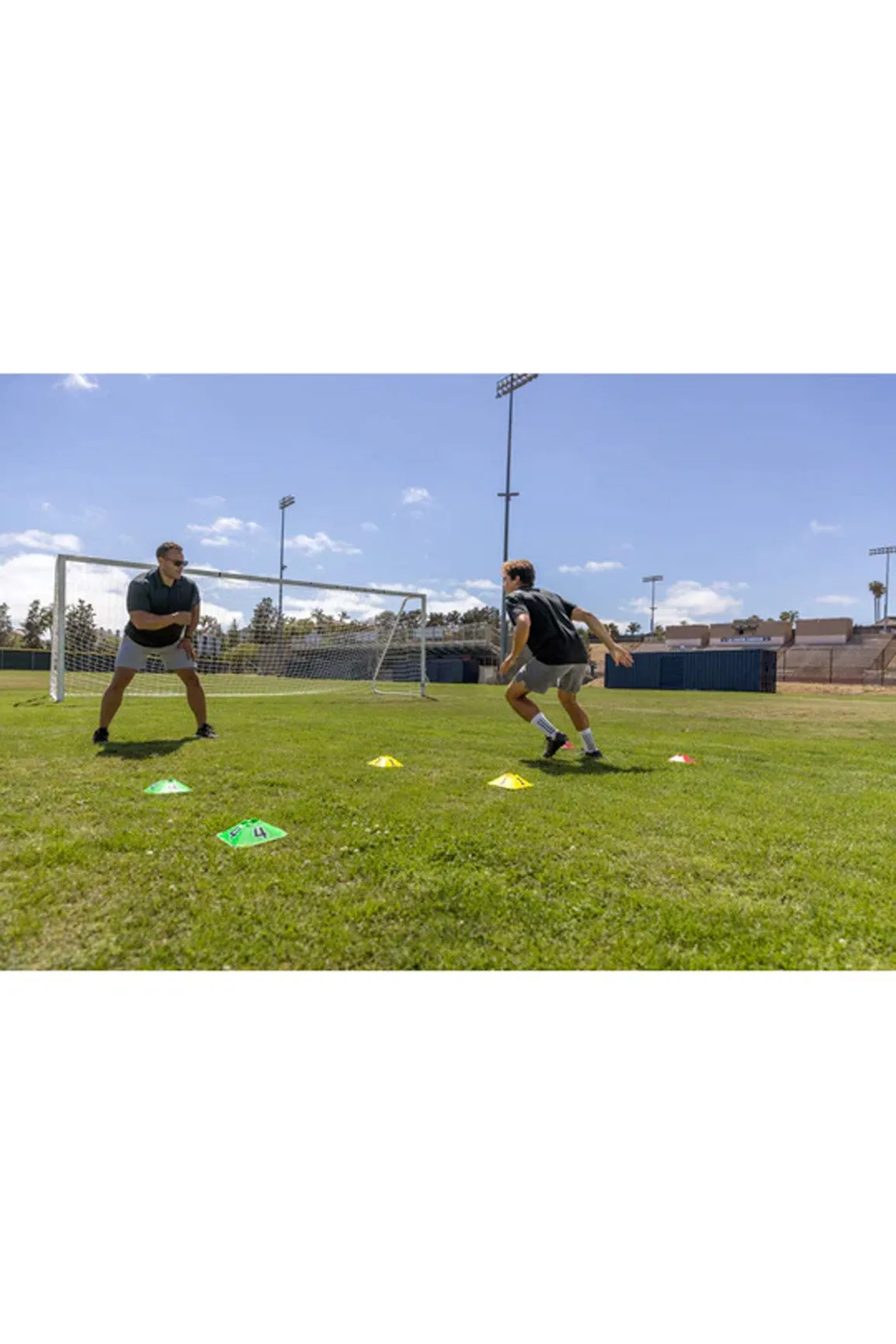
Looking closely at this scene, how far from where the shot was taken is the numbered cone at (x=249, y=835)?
2975 millimetres

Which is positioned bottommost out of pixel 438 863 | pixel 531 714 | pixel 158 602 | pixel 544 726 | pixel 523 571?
pixel 438 863

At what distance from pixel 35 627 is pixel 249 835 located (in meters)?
62.5

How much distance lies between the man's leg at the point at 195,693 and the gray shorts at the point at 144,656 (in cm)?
6

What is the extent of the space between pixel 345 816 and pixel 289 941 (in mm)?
1426

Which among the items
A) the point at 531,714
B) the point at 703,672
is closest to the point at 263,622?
the point at 531,714

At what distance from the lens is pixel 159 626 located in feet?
19.2

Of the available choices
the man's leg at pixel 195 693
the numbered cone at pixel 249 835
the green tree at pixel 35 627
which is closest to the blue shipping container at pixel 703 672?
the man's leg at pixel 195 693

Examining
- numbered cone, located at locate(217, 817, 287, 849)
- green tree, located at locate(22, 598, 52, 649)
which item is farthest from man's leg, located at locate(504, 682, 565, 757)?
green tree, located at locate(22, 598, 52, 649)

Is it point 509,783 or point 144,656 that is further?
point 144,656

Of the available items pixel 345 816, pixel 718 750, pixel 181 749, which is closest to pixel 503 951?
pixel 345 816

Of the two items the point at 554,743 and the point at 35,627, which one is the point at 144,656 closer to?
the point at 554,743

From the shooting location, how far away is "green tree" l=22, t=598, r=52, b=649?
170 feet

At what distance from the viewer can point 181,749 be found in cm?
555

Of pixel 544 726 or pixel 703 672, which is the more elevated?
pixel 703 672
